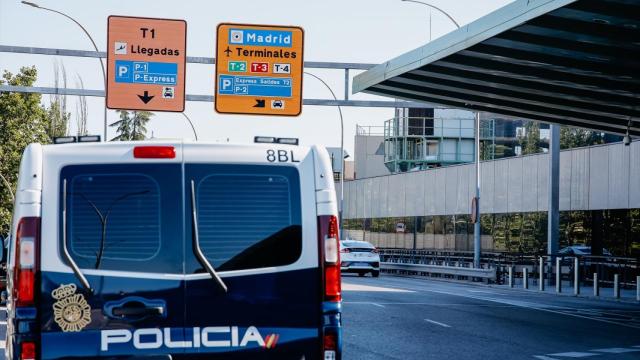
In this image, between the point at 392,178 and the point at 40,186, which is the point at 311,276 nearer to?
the point at 40,186

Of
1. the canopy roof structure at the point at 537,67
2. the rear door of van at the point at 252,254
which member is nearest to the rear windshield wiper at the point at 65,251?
the rear door of van at the point at 252,254

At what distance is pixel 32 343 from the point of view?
6656 mm

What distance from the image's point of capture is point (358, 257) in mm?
40500

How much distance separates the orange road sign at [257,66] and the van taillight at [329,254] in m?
19.3

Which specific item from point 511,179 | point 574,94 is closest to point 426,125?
point 511,179

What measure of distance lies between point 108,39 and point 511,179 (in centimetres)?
2399

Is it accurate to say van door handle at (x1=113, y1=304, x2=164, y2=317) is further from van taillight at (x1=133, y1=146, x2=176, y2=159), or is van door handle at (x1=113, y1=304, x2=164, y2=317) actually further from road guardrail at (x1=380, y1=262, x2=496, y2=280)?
road guardrail at (x1=380, y1=262, x2=496, y2=280)

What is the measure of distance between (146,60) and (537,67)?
9.09 m

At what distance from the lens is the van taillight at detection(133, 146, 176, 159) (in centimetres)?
694

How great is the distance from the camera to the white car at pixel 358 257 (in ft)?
131

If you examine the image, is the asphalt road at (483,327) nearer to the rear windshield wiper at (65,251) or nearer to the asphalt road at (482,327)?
the asphalt road at (482,327)

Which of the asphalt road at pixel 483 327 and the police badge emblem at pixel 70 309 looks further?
the asphalt road at pixel 483 327

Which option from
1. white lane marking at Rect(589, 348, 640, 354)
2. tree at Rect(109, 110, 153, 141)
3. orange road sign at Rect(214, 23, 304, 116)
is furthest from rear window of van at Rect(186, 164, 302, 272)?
tree at Rect(109, 110, 153, 141)

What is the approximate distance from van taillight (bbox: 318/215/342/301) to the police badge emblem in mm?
1512
